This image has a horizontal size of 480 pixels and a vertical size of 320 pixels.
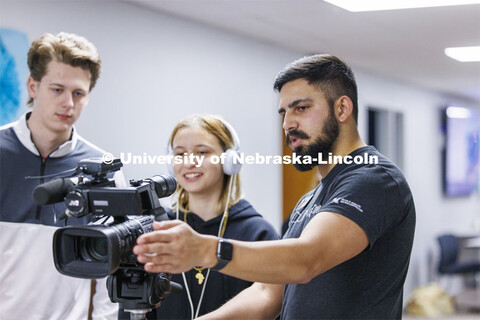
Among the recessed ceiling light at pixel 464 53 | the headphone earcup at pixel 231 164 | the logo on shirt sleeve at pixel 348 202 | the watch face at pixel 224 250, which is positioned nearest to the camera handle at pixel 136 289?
the watch face at pixel 224 250

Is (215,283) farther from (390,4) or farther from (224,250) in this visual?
(390,4)

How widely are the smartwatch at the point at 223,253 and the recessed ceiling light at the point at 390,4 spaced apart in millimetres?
2321

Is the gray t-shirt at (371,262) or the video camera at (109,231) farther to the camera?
the gray t-shirt at (371,262)

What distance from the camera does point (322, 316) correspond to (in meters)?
1.60

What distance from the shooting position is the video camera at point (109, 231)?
141 centimetres

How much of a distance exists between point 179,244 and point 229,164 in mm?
1084

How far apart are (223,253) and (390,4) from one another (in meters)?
2.47

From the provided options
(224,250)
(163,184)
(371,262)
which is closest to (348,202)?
(371,262)

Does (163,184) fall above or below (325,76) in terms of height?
below

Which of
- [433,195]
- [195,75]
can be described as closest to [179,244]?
[195,75]

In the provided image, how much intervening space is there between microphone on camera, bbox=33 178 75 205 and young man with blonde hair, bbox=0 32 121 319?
0.77 metres

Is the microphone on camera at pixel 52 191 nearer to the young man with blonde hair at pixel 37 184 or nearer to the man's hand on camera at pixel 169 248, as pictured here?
the man's hand on camera at pixel 169 248

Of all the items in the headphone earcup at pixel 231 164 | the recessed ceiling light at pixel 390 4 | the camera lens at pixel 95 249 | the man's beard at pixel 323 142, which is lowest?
the camera lens at pixel 95 249

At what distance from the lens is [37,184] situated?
2.33 meters
